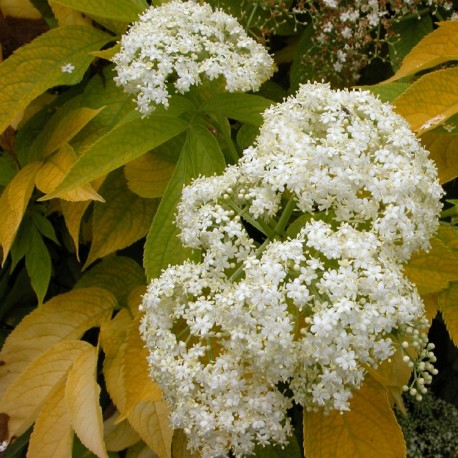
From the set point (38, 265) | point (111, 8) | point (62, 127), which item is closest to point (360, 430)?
point (38, 265)

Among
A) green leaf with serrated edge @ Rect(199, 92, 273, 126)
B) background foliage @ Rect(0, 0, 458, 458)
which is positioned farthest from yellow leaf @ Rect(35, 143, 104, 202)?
green leaf with serrated edge @ Rect(199, 92, 273, 126)

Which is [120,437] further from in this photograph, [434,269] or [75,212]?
[434,269]

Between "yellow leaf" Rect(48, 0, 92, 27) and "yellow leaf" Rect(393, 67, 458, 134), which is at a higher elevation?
"yellow leaf" Rect(393, 67, 458, 134)

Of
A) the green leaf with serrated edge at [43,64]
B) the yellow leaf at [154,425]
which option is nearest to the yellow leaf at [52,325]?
the yellow leaf at [154,425]

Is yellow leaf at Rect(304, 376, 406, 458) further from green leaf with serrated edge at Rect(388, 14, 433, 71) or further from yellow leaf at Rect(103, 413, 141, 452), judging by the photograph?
green leaf with serrated edge at Rect(388, 14, 433, 71)

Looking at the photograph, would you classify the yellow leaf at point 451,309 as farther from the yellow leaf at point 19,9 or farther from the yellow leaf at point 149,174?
the yellow leaf at point 19,9

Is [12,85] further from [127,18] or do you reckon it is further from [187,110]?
[187,110]

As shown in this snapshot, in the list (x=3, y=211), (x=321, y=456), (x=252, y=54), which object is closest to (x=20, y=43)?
(x=3, y=211)
